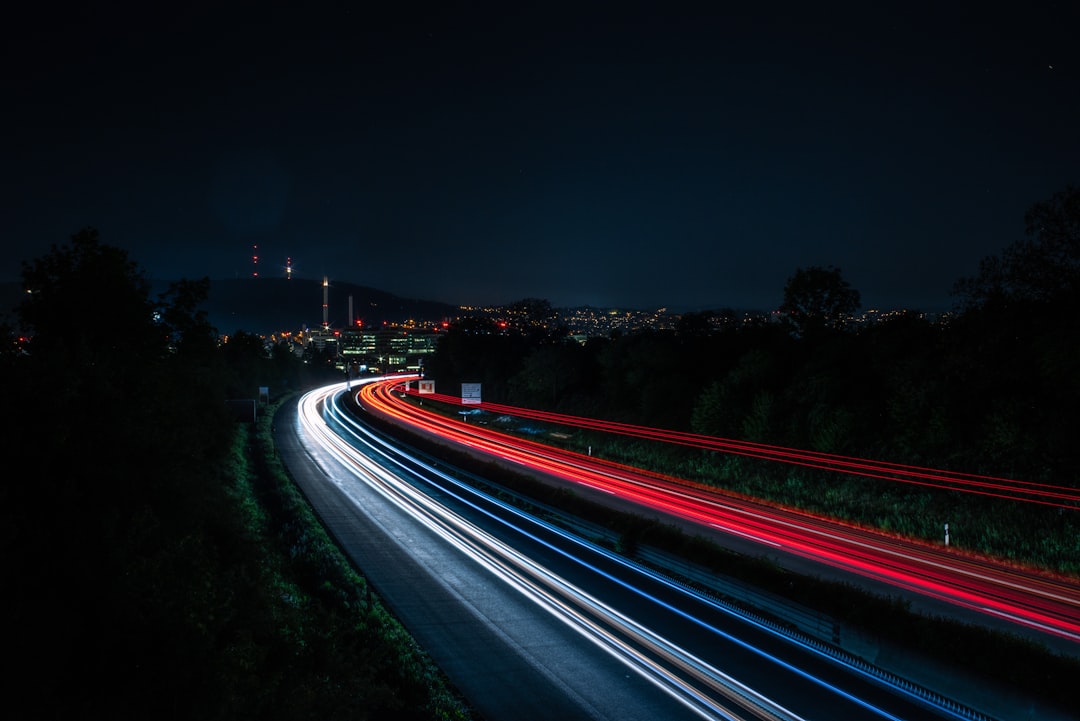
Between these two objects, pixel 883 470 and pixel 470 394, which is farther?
pixel 470 394

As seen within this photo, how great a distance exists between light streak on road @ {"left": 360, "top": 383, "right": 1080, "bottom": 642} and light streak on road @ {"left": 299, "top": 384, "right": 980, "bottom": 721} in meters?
4.86

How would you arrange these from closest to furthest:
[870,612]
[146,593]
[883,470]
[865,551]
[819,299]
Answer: [146,593], [870,612], [865,551], [883,470], [819,299]

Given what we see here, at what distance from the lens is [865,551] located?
18406 mm

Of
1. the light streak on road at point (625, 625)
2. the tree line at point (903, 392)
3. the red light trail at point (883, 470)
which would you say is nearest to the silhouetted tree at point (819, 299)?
the tree line at point (903, 392)

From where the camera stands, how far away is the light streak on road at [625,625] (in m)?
9.81

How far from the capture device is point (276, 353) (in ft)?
347

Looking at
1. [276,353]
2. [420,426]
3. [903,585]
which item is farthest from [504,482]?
[276,353]

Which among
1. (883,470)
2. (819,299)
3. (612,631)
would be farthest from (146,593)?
(819,299)

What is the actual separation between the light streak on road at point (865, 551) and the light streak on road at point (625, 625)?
486 centimetres

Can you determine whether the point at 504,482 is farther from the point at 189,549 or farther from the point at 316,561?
the point at 189,549

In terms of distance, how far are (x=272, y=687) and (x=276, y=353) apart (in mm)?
106539

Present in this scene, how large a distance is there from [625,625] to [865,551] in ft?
29.9

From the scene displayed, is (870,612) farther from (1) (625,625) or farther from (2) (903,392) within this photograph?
(2) (903,392)

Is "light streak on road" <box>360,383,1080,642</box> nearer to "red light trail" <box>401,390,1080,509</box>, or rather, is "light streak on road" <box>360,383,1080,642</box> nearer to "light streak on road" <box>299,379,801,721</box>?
"red light trail" <box>401,390,1080,509</box>
